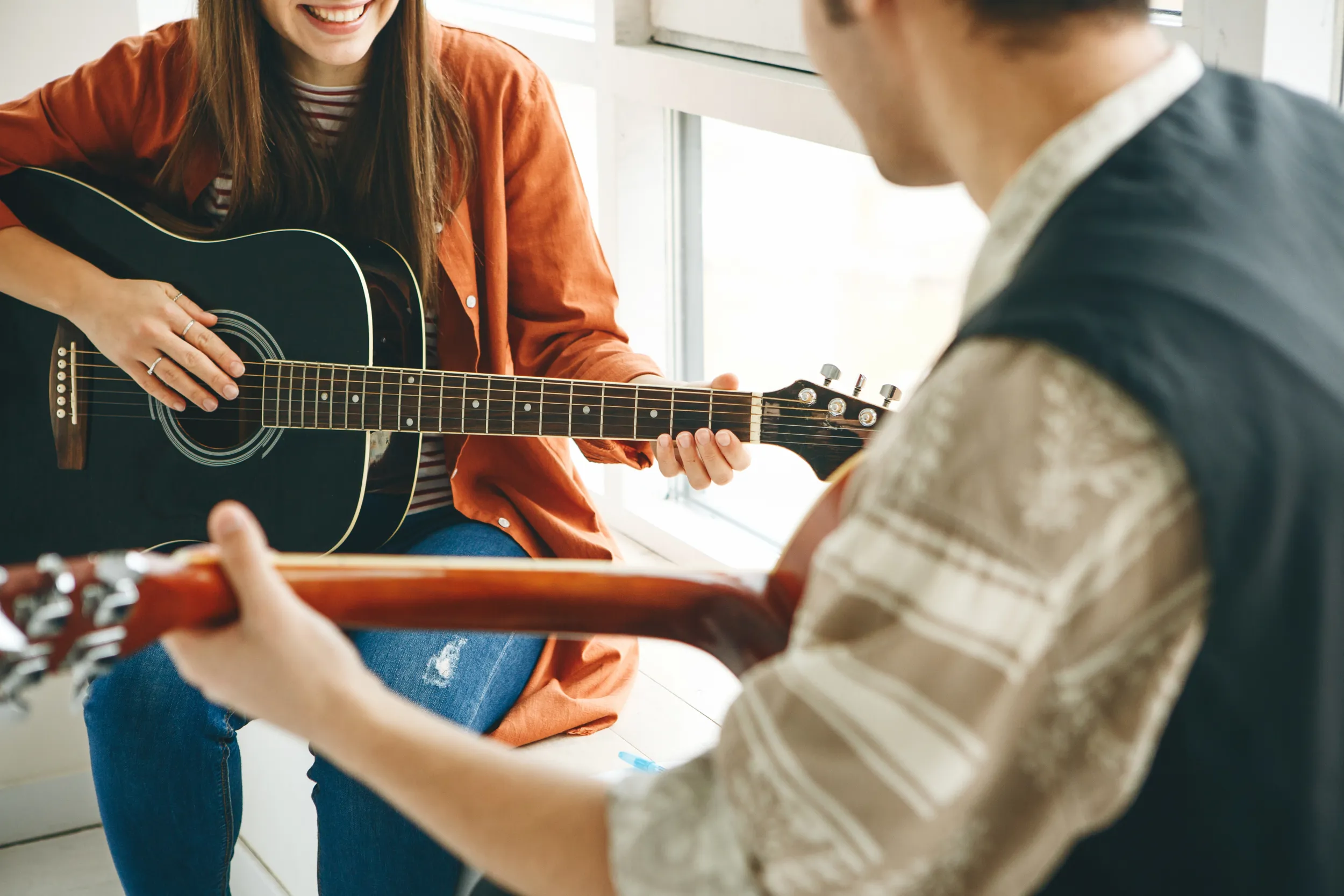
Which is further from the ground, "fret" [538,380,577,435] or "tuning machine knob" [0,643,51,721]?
"tuning machine knob" [0,643,51,721]

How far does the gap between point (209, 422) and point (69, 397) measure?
0.63 ft

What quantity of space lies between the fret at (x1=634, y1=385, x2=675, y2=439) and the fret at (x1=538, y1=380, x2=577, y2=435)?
0.24 ft

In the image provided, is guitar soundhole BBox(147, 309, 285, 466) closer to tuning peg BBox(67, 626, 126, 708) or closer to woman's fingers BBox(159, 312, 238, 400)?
woman's fingers BBox(159, 312, 238, 400)

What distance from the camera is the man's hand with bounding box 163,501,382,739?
2.07ft

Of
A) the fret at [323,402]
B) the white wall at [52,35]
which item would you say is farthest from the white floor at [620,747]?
the white wall at [52,35]

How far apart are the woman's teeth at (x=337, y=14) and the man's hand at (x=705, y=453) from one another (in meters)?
0.53

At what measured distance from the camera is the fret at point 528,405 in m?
1.34

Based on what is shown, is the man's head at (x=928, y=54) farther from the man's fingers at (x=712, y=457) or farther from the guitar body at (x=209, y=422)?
the guitar body at (x=209, y=422)

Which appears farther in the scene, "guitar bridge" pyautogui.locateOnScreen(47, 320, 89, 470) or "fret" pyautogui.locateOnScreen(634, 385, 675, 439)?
"guitar bridge" pyautogui.locateOnScreen(47, 320, 89, 470)

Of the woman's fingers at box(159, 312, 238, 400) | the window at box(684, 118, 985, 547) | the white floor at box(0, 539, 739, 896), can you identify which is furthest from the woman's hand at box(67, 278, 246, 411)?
the window at box(684, 118, 985, 547)

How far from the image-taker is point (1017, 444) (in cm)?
47

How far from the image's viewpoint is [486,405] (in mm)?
1361

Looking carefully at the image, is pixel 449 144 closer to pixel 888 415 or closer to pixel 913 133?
pixel 888 415

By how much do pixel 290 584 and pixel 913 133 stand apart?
17.9 inches
